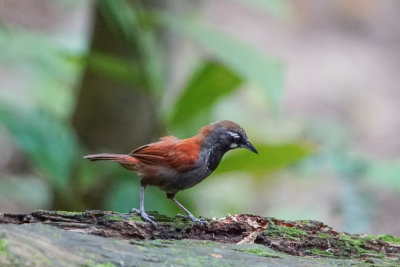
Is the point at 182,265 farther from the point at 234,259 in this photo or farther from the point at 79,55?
the point at 79,55

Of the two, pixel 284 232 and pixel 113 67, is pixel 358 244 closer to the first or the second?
pixel 284 232

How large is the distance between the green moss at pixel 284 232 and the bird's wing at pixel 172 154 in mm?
691

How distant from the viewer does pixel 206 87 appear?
5.54 meters

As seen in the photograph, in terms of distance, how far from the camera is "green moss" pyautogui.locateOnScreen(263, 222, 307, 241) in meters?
3.44

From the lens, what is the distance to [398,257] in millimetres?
3449

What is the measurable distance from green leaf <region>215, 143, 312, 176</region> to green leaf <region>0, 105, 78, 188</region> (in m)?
1.40

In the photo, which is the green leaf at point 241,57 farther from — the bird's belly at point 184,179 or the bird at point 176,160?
the bird's belly at point 184,179

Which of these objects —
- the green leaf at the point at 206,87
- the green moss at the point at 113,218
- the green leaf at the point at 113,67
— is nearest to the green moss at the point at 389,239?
the green moss at the point at 113,218

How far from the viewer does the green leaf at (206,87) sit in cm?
552

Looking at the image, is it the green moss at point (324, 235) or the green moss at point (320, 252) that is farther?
the green moss at point (324, 235)

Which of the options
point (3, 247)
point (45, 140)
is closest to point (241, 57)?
point (45, 140)

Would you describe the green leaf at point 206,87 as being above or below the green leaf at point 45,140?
above

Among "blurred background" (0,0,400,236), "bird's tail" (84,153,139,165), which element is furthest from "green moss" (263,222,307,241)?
"blurred background" (0,0,400,236)

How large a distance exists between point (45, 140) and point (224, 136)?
61.6 inches
